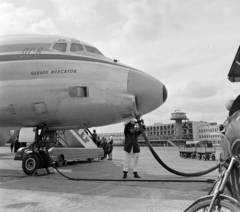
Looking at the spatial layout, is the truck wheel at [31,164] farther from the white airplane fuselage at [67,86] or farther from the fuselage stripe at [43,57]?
the fuselage stripe at [43,57]

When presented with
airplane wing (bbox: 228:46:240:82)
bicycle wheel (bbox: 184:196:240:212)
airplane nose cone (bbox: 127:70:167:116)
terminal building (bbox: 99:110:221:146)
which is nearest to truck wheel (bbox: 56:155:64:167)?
airplane nose cone (bbox: 127:70:167:116)

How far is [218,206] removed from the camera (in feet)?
6.70

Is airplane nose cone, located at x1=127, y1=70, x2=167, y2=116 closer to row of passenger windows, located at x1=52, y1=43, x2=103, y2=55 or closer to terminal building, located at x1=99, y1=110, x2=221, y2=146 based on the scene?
row of passenger windows, located at x1=52, y1=43, x2=103, y2=55

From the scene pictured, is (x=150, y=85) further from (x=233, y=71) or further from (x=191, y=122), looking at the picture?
(x=191, y=122)

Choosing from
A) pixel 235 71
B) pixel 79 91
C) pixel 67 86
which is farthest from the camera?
pixel 67 86

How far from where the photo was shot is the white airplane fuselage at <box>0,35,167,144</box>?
7617 mm

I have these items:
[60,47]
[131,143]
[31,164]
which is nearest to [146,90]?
[131,143]

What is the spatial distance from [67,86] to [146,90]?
2.49 meters

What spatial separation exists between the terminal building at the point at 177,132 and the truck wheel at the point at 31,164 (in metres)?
120

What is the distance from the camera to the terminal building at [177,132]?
5246 inches

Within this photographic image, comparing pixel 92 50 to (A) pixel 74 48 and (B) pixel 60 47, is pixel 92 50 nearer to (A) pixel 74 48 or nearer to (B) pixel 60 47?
(A) pixel 74 48

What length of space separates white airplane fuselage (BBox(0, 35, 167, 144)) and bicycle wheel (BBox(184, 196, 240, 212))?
5418 mm

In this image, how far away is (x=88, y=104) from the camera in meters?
7.81

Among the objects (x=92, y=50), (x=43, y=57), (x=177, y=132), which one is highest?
(x=92, y=50)
